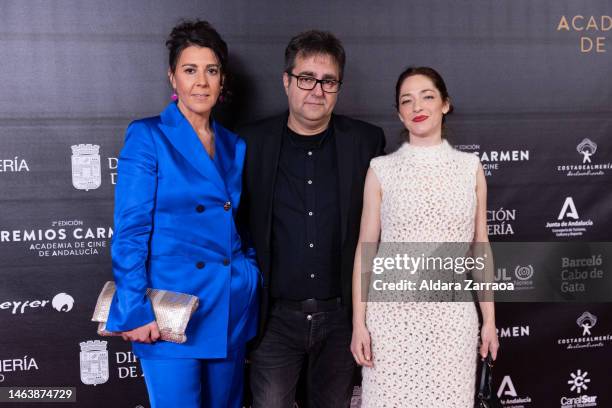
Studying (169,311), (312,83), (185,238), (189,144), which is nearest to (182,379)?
(169,311)

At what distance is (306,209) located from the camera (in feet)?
6.81

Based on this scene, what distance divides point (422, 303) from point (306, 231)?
47cm

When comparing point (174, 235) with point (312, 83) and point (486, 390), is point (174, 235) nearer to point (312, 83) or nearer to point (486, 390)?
point (312, 83)

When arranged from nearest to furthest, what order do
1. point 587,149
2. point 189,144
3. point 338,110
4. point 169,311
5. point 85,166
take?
point 169,311
point 189,144
point 85,166
point 338,110
point 587,149

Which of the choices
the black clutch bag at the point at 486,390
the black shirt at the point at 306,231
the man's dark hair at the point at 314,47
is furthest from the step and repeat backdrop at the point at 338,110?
the black clutch bag at the point at 486,390

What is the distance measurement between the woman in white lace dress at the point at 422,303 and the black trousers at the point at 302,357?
0.54 feet

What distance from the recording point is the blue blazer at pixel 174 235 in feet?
5.82

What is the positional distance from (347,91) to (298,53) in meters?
0.61

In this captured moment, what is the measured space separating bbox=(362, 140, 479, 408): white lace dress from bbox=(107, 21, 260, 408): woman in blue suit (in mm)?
497

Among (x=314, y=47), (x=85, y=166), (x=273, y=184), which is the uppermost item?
(x=314, y=47)

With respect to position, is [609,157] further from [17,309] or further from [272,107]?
[17,309]

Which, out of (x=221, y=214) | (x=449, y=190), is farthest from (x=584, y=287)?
(x=221, y=214)

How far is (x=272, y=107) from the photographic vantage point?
8.53ft

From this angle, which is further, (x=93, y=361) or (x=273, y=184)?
(x=93, y=361)
